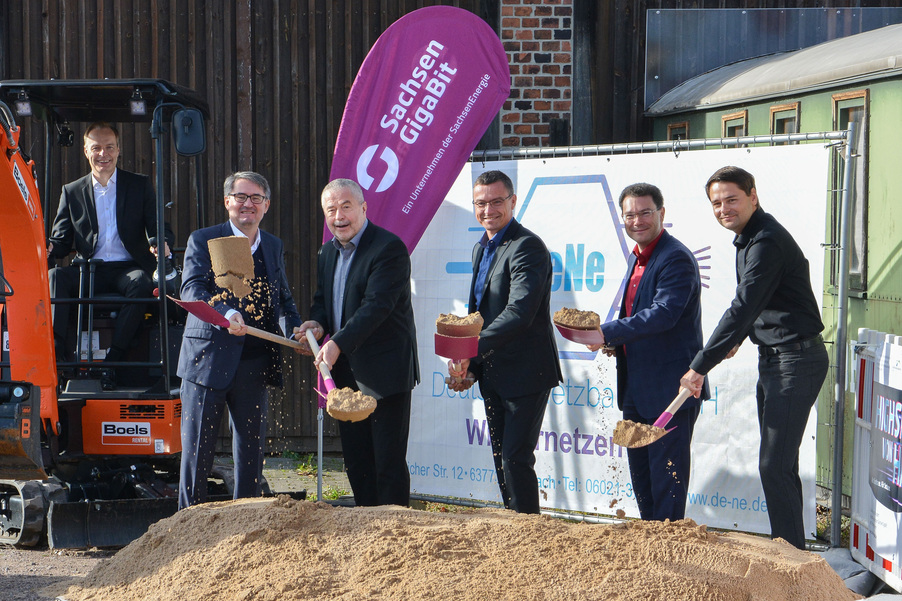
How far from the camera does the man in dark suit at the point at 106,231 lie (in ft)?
19.4

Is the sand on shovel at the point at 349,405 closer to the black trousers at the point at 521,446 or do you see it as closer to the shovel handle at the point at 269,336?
the shovel handle at the point at 269,336

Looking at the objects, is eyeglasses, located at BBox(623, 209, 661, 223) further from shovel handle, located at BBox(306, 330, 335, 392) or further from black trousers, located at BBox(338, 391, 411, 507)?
shovel handle, located at BBox(306, 330, 335, 392)

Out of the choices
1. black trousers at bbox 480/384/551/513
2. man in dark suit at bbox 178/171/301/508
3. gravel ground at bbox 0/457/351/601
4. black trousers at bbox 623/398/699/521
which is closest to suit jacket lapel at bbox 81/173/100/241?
man in dark suit at bbox 178/171/301/508

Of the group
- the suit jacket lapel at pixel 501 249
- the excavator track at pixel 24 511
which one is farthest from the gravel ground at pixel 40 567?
the suit jacket lapel at pixel 501 249

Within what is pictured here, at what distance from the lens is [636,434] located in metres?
4.54

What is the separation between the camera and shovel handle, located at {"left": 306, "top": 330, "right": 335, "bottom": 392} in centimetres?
466

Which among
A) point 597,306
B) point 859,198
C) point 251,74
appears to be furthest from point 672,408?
point 251,74

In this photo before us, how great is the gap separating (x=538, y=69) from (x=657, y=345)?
3.88m

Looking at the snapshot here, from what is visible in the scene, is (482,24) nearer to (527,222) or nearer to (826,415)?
(527,222)

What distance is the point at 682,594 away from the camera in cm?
330

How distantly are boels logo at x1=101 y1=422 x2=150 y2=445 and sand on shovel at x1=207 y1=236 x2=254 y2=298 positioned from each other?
1.30 meters

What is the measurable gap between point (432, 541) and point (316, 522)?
58 centimetres

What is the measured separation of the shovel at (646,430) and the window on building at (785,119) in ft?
9.66

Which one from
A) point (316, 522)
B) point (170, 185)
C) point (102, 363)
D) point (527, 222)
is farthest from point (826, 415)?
point (170, 185)
